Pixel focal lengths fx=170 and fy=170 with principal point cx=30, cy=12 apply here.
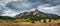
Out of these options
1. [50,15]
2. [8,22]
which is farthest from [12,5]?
[50,15]

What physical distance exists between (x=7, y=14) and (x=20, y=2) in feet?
1.68

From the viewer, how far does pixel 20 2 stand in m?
4.95

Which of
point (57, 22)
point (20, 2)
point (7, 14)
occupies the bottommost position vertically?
point (57, 22)

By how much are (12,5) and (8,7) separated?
13 cm

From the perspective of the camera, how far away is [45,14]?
192 inches

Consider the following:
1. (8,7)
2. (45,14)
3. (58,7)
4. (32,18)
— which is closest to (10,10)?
(8,7)

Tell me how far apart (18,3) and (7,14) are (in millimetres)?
451

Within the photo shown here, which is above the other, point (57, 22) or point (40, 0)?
point (40, 0)

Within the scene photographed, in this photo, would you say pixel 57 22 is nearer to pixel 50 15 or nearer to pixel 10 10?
pixel 50 15

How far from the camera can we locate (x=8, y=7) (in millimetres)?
4938

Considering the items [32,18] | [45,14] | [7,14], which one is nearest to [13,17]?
[7,14]

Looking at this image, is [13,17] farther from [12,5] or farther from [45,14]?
[45,14]

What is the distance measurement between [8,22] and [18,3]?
0.62 meters

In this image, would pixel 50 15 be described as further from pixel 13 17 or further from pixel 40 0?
pixel 13 17
